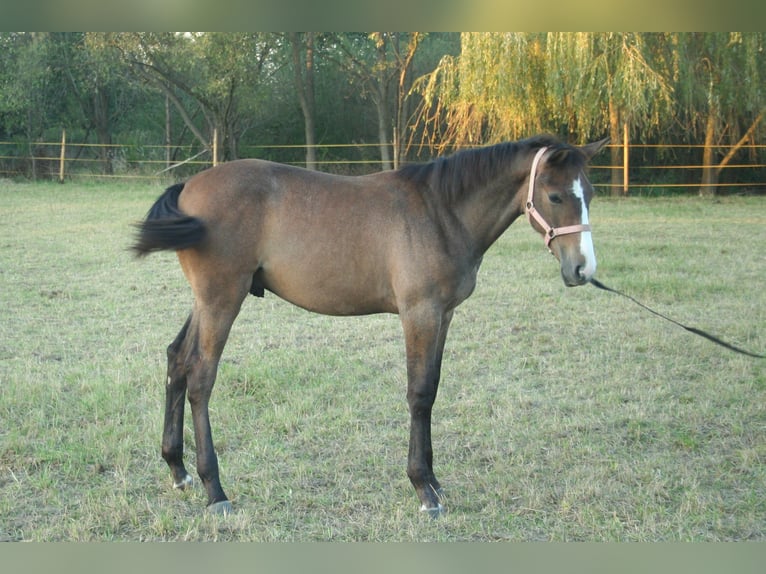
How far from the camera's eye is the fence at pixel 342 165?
736 inches

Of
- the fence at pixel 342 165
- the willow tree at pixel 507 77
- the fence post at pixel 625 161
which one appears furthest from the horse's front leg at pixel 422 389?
the fence at pixel 342 165

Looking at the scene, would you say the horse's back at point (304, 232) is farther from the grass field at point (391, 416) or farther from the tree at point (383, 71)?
the tree at point (383, 71)

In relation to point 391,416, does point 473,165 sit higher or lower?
higher

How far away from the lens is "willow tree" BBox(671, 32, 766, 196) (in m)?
13.1

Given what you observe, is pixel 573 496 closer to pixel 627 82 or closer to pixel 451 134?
pixel 627 82

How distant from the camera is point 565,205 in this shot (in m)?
3.48

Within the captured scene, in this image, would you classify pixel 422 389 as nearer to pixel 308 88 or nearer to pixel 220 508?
pixel 220 508

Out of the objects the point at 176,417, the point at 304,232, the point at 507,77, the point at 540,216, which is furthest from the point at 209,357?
the point at 507,77

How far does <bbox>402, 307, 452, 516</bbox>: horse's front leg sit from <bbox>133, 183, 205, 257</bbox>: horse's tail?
1.08 metres

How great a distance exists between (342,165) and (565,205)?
16589 millimetres

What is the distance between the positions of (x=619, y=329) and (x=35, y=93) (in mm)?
18945

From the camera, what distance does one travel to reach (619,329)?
6.98 meters

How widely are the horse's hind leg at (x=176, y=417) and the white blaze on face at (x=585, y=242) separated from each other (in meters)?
1.98

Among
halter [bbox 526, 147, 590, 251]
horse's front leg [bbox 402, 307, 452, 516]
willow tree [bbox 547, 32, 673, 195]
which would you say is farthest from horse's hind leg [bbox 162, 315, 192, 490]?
willow tree [bbox 547, 32, 673, 195]
